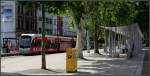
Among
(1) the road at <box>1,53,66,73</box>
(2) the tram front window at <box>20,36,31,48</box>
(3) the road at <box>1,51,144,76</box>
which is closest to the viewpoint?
(3) the road at <box>1,51,144,76</box>

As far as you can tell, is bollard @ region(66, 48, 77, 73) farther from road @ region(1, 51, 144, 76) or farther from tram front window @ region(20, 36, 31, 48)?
tram front window @ region(20, 36, 31, 48)

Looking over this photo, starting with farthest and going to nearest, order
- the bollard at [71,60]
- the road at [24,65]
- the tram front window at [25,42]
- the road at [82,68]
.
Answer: the tram front window at [25,42] < the road at [24,65] < the road at [82,68] < the bollard at [71,60]

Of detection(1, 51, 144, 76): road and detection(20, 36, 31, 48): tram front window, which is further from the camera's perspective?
detection(20, 36, 31, 48): tram front window

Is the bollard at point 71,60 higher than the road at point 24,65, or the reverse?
the bollard at point 71,60

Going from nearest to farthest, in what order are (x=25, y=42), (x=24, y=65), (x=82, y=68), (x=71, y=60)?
(x=71, y=60), (x=82, y=68), (x=24, y=65), (x=25, y=42)

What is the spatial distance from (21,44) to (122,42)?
13.8 metres

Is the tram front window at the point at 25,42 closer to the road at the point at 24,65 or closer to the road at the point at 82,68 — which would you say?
the road at the point at 24,65

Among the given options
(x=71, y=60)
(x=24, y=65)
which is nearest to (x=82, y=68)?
(x=71, y=60)

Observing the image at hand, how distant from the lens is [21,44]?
55375 mm

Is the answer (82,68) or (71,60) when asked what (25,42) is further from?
(71,60)

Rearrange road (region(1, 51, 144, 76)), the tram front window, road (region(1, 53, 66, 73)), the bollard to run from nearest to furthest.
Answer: the bollard < road (region(1, 51, 144, 76)) < road (region(1, 53, 66, 73)) < the tram front window

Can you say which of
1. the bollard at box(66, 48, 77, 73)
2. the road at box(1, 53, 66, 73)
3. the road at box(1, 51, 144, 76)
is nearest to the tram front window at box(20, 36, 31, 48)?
the road at box(1, 53, 66, 73)

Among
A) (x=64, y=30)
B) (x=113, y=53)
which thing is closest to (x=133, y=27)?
(x=113, y=53)

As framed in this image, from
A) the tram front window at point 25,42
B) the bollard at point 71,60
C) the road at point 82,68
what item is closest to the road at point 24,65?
the road at point 82,68
